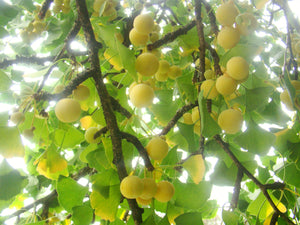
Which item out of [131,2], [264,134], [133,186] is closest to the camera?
[133,186]

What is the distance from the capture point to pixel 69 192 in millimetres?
620

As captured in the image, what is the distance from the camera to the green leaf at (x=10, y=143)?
1.66 feet

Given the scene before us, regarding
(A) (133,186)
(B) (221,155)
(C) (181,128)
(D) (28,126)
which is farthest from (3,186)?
(B) (221,155)

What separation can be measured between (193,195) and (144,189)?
131mm

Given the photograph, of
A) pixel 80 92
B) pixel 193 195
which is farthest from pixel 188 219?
pixel 80 92

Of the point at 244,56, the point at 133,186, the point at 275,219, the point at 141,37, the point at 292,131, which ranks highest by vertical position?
the point at 141,37

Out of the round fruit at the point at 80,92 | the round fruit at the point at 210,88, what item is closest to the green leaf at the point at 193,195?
the round fruit at the point at 210,88

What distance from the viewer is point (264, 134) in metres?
0.59

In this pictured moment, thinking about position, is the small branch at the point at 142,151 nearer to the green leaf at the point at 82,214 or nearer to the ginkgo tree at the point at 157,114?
the ginkgo tree at the point at 157,114

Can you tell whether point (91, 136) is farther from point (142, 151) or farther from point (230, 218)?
point (230, 218)

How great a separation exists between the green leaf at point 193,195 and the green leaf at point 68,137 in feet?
1.07

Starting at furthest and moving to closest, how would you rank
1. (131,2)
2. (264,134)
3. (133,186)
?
(131,2) → (264,134) → (133,186)

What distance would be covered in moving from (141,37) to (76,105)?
19cm

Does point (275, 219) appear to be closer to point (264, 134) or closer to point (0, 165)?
point (264, 134)
